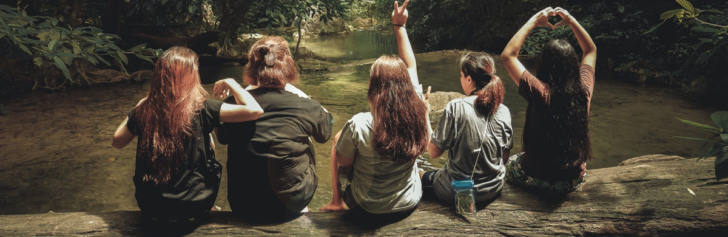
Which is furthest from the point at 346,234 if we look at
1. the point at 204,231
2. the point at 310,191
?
the point at 204,231

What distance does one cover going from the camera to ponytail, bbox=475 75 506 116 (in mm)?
2234

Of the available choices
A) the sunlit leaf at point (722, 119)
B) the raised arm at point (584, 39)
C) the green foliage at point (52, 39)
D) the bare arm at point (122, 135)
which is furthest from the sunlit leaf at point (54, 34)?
the sunlit leaf at point (722, 119)

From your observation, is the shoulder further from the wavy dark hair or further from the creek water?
the creek water

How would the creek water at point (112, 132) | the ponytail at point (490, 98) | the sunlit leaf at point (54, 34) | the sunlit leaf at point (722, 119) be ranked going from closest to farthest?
the sunlit leaf at point (722, 119) < the ponytail at point (490, 98) < the sunlit leaf at point (54, 34) < the creek water at point (112, 132)

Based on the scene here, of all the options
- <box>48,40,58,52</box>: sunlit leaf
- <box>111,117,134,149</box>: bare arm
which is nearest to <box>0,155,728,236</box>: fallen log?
<box>111,117,134,149</box>: bare arm

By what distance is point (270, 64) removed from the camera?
2.25 meters

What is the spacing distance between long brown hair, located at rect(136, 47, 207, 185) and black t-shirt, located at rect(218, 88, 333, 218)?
234 mm

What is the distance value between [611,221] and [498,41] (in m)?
11.2

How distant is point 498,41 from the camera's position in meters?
12.9

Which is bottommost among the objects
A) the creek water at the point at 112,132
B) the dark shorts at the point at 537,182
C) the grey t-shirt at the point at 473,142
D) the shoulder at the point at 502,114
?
the creek water at the point at 112,132

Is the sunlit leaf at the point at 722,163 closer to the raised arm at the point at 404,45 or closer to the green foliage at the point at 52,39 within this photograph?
the raised arm at the point at 404,45

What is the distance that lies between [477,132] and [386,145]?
0.49 m

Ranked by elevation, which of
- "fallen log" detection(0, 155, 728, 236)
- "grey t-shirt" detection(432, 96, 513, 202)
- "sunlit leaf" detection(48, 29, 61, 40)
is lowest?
"fallen log" detection(0, 155, 728, 236)

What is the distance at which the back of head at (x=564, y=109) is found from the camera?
7.14 ft
